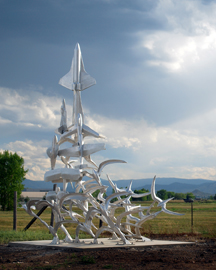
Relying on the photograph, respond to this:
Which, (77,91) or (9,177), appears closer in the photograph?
(77,91)

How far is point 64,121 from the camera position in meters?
13.0

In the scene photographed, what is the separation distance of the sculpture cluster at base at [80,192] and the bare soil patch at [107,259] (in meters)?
1.29

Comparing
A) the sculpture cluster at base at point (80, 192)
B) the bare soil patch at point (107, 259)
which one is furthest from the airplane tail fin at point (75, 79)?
the bare soil patch at point (107, 259)

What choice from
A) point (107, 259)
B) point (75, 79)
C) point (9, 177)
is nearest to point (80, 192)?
point (107, 259)

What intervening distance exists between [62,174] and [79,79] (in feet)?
13.8

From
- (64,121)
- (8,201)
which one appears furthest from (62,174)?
(8,201)

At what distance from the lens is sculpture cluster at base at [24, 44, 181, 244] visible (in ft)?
34.7

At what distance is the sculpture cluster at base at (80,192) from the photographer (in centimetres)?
1059

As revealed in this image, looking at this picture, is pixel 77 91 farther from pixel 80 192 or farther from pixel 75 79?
pixel 80 192

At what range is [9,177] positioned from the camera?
111 ft

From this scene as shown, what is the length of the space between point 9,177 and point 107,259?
90.9 ft

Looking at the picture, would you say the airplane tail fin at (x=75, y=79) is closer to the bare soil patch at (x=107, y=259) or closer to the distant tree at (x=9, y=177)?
the bare soil patch at (x=107, y=259)

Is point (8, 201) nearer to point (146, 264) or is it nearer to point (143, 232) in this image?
point (143, 232)

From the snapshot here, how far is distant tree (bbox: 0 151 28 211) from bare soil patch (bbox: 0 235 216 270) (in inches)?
969
